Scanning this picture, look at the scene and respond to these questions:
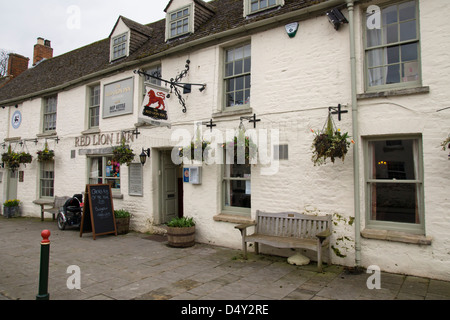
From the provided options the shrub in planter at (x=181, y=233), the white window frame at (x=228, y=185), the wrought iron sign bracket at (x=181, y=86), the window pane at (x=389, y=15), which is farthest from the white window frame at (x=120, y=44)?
the window pane at (x=389, y=15)

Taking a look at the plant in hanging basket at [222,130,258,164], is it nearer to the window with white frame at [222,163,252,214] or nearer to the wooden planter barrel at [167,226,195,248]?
the window with white frame at [222,163,252,214]

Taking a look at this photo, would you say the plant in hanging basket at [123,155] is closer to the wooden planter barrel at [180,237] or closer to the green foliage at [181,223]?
the green foliage at [181,223]

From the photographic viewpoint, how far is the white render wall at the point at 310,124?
558 centimetres

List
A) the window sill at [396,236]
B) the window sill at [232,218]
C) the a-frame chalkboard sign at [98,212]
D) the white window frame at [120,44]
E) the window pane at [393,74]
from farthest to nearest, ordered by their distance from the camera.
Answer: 1. the white window frame at [120,44]
2. the a-frame chalkboard sign at [98,212]
3. the window sill at [232,218]
4. the window pane at [393,74]
5. the window sill at [396,236]

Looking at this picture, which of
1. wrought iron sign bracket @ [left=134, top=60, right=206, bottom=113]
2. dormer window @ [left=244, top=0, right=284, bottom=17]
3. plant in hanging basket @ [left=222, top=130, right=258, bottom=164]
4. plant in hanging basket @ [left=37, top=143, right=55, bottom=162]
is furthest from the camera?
plant in hanging basket @ [left=37, top=143, right=55, bottom=162]

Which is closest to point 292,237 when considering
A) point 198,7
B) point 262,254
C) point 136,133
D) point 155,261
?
point 262,254

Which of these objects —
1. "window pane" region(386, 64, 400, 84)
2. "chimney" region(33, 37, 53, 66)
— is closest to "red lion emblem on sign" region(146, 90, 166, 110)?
"window pane" region(386, 64, 400, 84)

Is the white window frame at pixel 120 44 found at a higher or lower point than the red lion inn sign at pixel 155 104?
higher

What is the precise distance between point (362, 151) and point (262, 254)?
10.5 ft

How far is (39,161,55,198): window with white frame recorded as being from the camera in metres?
13.5

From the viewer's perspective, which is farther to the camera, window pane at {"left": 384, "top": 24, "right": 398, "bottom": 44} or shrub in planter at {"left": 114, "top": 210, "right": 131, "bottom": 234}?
shrub in planter at {"left": 114, "top": 210, "right": 131, "bottom": 234}

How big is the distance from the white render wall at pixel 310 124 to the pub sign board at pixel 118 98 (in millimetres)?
312

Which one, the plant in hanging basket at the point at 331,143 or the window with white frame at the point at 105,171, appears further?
the window with white frame at the point at 105,171

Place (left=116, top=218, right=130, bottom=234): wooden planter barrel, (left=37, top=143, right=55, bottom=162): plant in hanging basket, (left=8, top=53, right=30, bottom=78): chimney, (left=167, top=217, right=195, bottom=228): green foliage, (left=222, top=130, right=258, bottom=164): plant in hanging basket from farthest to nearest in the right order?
(left=8, top=53, right=30, bottom=78): chimney → (left=37, top=143, right=55, bottom=162): plant in hanging basket → (left=116, top=218, right=130, bottom=234): wooden planter barrel → (left=167, top=217, right=195, bottom=228): green foliage → (left=222, top=130, right=258, bottom=164): plant in hanging basket
